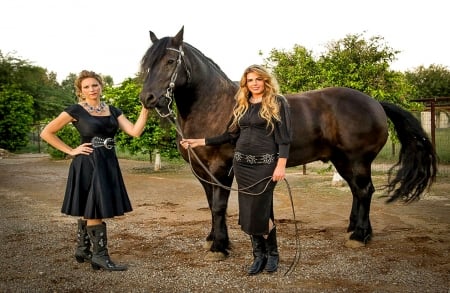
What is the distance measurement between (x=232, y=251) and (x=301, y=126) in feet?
4.93

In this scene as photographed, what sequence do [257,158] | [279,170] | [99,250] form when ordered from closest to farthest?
[279,170], [257,158], [99,250]

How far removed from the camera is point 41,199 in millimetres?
8172

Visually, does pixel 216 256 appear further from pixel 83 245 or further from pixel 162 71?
pixel 162 71

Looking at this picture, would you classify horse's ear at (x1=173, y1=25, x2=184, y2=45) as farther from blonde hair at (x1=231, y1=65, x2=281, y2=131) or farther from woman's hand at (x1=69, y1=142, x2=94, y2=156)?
woman's hand at (x1=69, y1=142, x2=94, y2=156)

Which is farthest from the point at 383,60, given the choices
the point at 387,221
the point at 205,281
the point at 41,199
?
the point at 41,199

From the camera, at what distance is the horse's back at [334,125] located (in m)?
4.42

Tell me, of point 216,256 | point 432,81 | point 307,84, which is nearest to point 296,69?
point 307,84

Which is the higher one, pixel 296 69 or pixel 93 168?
pixel 296 69

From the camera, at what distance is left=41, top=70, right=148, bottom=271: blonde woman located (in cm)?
368

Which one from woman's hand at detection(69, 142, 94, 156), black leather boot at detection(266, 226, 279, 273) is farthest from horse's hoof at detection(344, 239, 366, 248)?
woman's hand at detection(69, 142, 94, 156)

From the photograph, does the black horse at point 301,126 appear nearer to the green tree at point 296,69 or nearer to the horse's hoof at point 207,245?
the horse's hoof at point 207,245

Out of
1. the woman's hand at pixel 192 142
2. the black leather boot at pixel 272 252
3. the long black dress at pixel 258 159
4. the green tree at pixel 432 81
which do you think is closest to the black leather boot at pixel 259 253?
the black leather boot at pixel 272 252

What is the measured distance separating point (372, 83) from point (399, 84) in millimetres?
541

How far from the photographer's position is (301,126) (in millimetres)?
4359
